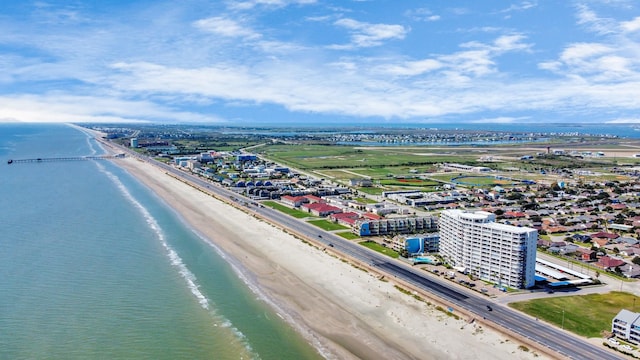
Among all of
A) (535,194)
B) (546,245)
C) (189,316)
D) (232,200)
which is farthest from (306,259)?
(535,194)

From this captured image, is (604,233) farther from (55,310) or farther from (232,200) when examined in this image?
(55,310)

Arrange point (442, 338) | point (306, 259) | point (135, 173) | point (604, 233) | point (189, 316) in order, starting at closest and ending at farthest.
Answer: point (442, 338) < point (189, 316) < point (306, 259) < point (604, 233) < point (135, 173)

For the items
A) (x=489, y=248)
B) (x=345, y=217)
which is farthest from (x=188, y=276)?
(x=489, y=248)

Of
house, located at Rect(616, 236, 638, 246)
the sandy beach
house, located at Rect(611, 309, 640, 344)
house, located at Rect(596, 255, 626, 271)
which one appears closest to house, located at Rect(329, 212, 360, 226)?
the sandy beach

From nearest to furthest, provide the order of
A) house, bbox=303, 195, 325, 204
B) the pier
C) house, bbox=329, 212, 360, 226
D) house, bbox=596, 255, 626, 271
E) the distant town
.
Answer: the distant town → house, bbox=596, 255, 626, 271 → house, bbox=329, 212, 360, 226 → house, bbox=303, 195, 325, 204 → the pier

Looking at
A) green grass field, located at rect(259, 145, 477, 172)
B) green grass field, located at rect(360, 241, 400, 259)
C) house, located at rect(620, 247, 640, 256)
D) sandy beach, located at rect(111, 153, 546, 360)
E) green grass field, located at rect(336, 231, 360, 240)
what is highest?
green grass field, located at rect(259, 145, 477, 172)

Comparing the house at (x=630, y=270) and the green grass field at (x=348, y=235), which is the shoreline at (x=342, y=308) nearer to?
the green grass field at (x=348, y=235)

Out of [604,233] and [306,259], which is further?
[604,233]

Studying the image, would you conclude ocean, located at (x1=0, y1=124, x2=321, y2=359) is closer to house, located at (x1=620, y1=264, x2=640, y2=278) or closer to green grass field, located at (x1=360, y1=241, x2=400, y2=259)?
green grass field, located at (x1=360, y1=241, x2=400, y2=259)

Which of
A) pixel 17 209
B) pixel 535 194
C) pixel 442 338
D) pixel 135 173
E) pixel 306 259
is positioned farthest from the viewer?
pixel 135 173
